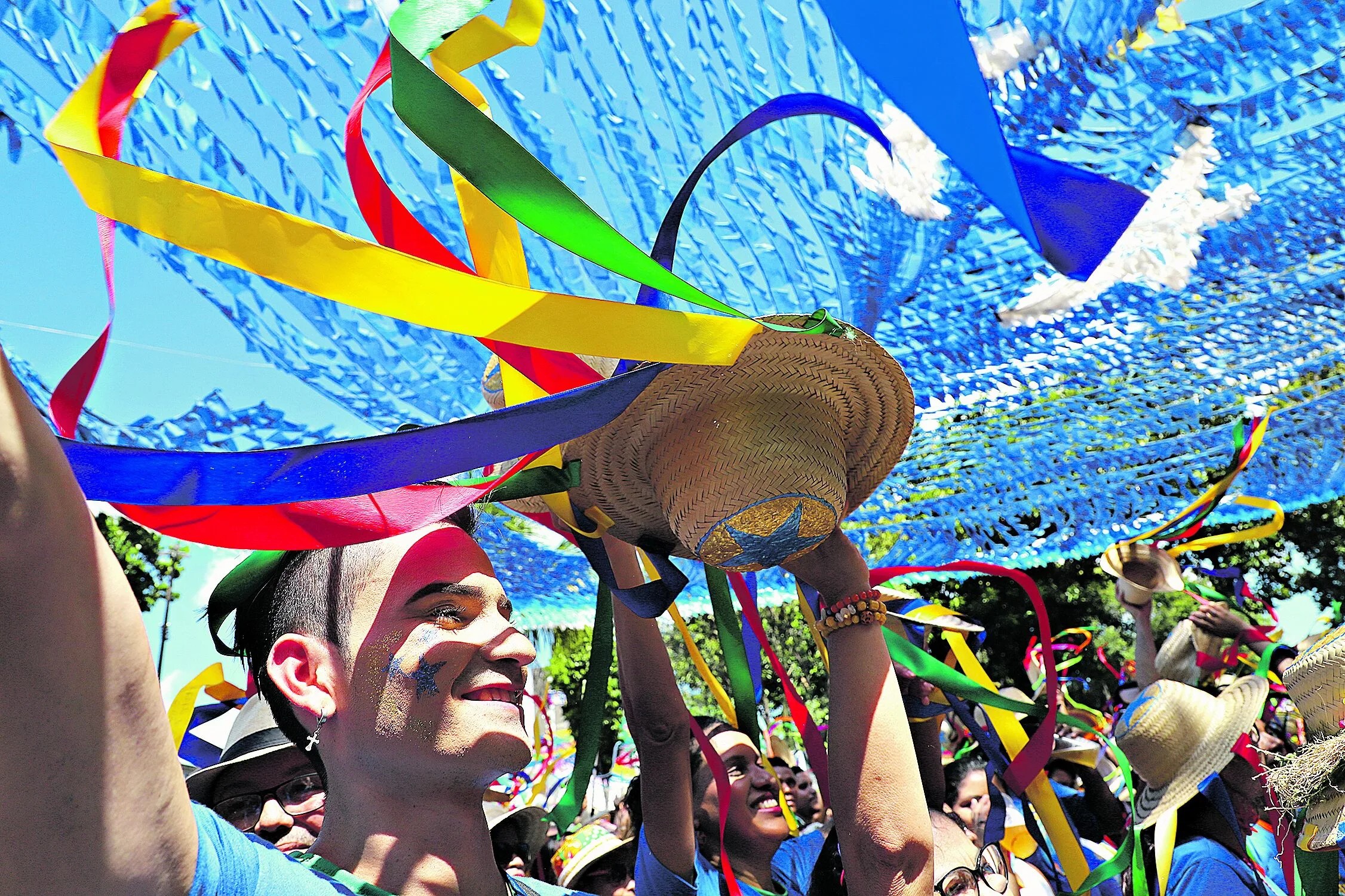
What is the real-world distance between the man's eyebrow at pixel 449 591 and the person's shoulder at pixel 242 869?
354 millimetres

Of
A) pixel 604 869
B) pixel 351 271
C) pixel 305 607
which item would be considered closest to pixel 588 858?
pixel 604 869

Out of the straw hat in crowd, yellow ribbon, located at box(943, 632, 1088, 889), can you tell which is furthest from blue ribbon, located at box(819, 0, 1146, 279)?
the straw hat in crowd

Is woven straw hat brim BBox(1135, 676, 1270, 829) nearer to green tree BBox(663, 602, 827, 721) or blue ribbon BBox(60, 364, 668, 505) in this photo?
blue ribbon BBox(60, 364, 668, 505)

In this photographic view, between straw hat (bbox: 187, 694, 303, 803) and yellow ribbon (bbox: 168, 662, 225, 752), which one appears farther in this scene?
straw hat (bbox: 187, 694, 303, 803)

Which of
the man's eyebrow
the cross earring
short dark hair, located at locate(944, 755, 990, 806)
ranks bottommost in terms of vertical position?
short dark hair, located at locate(944, 755, 990, 806)

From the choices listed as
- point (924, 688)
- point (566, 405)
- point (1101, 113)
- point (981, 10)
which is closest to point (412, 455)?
point (566, 405)

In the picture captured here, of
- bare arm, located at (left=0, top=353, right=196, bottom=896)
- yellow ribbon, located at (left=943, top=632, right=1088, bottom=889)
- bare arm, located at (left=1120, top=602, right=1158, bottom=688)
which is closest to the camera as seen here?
bare arm, located at (left=0, top=353, right=196, bottom=896)

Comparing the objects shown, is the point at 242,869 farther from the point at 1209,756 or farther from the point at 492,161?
the point at 1209,756

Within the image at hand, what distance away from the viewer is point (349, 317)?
1555 mm

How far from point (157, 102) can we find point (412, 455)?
51 cm

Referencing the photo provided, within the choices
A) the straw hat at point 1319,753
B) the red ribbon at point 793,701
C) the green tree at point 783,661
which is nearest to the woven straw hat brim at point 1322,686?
the straw hat at point 1319,753

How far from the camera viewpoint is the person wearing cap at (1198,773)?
2.94 meters

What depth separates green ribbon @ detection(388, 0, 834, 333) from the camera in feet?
3.46

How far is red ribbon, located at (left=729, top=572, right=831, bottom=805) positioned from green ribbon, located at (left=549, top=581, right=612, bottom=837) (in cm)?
28
